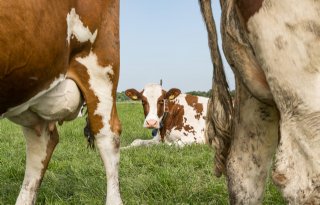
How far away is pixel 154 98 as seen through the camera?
11164mm

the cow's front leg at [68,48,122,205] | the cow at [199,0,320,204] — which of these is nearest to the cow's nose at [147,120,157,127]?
the cow's front leg at [68,48,122,205]

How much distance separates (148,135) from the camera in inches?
490

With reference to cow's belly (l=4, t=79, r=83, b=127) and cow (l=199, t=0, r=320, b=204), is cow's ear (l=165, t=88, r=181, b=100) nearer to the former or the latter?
cow's belly (l=4, t=79, r=83, b=127)

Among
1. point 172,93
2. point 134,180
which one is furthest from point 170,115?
point 134,180

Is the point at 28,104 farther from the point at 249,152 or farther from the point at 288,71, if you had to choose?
the point at 288,71

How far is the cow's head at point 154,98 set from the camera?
1103 centimetres

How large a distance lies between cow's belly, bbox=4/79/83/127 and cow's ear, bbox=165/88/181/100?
7.07m

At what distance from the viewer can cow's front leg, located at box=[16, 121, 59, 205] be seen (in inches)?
167

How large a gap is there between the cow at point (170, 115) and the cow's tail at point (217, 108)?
753cm

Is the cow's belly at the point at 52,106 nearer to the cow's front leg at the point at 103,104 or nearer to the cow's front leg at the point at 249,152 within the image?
the cow's front leg at the point at 103,104

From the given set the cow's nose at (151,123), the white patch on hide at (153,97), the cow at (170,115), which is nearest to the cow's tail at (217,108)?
the cow's nose at (151,123)

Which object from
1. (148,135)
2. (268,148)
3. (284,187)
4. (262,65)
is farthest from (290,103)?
(148,135)

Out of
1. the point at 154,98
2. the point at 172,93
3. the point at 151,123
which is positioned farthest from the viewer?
the point at 172,93

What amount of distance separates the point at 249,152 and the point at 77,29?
1.69m
